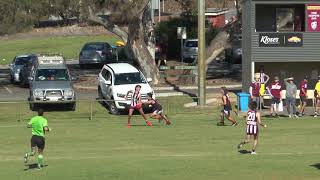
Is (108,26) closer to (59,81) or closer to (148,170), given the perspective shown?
(59,81)

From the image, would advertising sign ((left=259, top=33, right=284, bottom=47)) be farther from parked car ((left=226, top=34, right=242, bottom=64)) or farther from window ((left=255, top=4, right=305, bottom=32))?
parked car ((left=226, top=34, right=242, bottom=64))

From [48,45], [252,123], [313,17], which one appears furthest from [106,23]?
[48,45]

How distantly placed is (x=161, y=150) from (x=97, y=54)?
35865 millimetres

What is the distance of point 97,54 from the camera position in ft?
191

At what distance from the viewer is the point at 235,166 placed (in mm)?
19047

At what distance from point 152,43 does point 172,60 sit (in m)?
16.1

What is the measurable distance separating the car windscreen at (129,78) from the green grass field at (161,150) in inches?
79.2

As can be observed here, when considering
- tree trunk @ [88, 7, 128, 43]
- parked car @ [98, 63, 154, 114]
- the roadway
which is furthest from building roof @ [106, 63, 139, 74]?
tree trunk @ [88, 7, 128, 43]

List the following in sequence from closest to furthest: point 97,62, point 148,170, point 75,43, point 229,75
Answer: point 148,170
point 229,75
point 97,62
point 75,43

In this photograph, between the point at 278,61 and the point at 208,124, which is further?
the point at 278,61

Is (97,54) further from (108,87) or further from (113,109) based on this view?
(113,109)

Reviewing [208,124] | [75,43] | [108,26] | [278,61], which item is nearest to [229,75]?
[108,26]

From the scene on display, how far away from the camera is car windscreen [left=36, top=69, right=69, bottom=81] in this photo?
36.8m

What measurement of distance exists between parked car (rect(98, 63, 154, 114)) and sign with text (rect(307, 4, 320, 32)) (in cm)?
903
